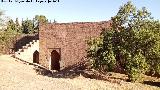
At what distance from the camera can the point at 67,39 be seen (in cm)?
3866

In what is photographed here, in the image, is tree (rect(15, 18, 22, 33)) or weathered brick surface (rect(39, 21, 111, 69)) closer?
weathered brick surface (rect(39, 21, 111, 69))

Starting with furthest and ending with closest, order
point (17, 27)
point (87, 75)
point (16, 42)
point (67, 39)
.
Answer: point (17, 27), point (16, 42), point (67, 39), point (87, 75)

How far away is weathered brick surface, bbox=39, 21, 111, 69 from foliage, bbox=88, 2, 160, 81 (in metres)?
10.4

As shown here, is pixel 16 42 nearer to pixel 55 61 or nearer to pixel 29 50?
pixel 29 50

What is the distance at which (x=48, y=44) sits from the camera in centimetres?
3975

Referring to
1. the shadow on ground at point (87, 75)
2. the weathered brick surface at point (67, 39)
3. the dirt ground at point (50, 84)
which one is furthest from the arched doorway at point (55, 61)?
the dirt ground at point (50, 84)

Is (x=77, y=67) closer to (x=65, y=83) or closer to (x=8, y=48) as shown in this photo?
(x=65, y=83)

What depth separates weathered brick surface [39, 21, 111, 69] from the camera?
124 feet

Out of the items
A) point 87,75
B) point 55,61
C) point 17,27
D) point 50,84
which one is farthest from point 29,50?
point 17,27

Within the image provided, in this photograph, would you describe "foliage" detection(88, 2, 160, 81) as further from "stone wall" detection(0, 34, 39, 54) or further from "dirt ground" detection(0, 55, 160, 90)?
"stone wall" detection(0, 34, 39, 54)

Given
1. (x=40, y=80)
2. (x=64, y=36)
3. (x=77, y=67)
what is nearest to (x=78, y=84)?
(x=40, y=80)

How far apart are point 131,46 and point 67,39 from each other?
13842 millimetres

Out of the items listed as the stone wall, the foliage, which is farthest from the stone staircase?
the foliage

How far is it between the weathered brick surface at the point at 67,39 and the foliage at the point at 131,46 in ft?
34.1
